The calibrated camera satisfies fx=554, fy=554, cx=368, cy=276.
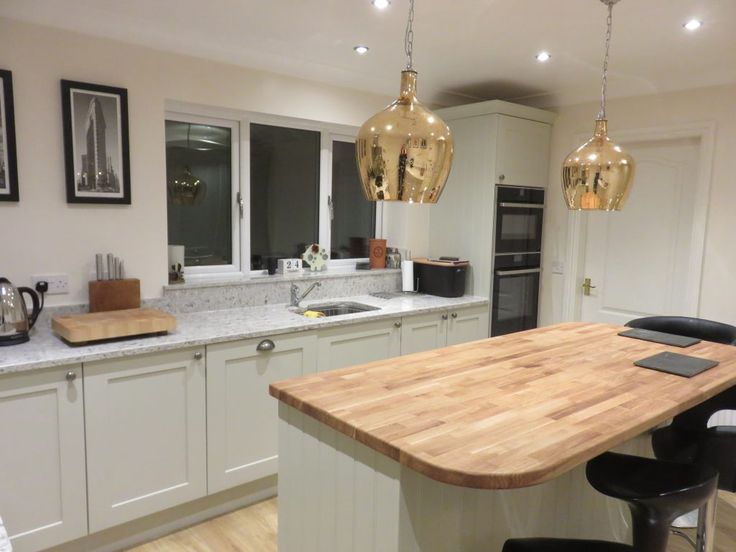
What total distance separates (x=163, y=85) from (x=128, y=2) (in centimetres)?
50

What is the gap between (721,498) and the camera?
3027 millimetres

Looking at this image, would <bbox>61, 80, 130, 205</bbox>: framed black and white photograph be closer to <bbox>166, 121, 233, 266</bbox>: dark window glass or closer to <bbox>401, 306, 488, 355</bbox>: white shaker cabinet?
<bbox>166, 121, 233, 266</bbox>: dark window glass

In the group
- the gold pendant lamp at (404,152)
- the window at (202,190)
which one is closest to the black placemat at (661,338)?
the gold pendant lamp at (404,152)

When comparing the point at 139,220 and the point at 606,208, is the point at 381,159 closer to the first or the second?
the point at 606,208

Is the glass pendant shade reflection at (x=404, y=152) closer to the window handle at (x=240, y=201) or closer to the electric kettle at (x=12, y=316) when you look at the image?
the electric kettle at (x=12, y=316)

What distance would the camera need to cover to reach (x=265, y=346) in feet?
9.03

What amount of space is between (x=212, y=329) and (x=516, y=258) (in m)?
2.33

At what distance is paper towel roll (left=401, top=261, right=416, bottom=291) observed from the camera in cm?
398

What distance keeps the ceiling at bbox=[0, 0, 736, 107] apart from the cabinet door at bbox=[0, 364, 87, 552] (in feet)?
5.42

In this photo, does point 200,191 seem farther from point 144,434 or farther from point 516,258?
point 516,258

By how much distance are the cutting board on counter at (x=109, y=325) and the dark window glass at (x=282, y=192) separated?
1.10 metres

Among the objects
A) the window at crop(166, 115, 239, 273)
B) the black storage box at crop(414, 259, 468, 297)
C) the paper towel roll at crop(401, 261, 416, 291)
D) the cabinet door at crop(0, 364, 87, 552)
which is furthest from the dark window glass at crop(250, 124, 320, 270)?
the cabinet door at crop(0, 364, 87, 552)

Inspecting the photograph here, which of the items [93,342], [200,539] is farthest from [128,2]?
[200,539]

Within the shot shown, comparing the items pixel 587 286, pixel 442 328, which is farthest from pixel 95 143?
pixel 587 286
